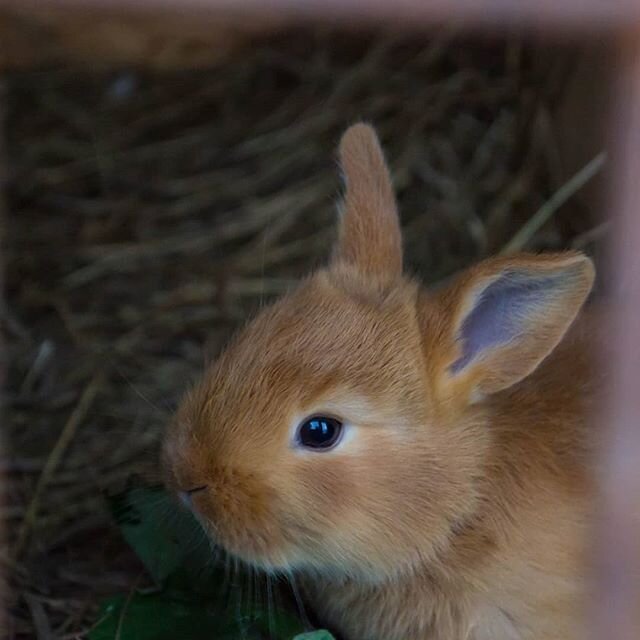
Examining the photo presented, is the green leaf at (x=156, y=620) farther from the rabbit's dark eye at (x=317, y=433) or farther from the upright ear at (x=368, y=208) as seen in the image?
the upright ear at (x=368, y=208)

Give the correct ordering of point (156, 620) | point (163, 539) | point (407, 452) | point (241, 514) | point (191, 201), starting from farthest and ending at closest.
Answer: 1. point (191, 201)
2. point (163, 539)
3. point (156, 620)
4. point (407, 452)
5. point (241, 514)

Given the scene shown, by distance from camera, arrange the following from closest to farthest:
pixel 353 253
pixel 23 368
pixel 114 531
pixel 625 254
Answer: pixel 625 254 < pixel 353 253 < pixel 114 531 < pixel 23 368

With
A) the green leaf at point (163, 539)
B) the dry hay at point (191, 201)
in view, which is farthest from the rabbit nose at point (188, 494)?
the dry hay at point (191, 201)

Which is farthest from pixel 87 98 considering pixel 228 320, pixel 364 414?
pixel 364 414

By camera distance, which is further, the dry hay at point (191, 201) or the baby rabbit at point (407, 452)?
the dry hay at point (191, 201)

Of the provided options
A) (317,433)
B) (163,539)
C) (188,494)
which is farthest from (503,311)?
(163,539)

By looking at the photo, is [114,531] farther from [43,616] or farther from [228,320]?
[228,320]

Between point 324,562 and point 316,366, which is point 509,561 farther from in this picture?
point 316,366
